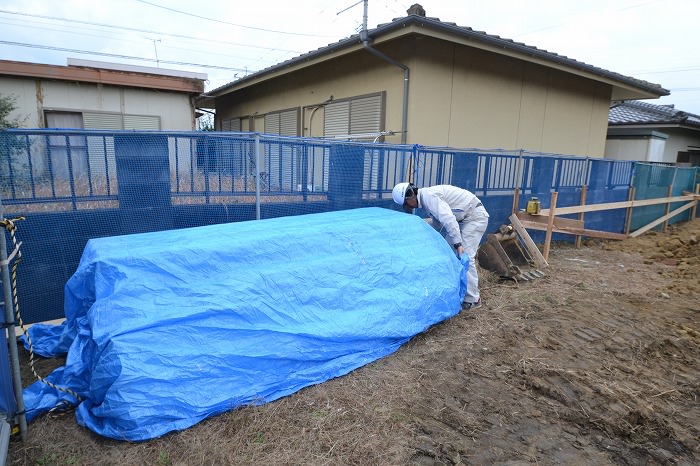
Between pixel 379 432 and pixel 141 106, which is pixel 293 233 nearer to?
pixel 379 432

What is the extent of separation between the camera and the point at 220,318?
2.91m

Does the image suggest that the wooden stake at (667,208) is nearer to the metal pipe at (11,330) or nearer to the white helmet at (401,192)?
the white helmet at (401,192)

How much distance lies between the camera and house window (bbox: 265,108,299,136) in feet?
37.7

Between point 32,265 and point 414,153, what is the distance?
4.78 metres

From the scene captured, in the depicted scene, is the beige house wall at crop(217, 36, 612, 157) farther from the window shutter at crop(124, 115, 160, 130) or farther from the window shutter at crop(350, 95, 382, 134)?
the window shutter at crop(124, 115, 160, 130)

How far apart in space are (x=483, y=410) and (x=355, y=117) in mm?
7369

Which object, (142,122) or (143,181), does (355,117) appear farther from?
(142,122)

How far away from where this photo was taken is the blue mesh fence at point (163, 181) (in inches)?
154

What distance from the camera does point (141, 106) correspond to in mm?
11695

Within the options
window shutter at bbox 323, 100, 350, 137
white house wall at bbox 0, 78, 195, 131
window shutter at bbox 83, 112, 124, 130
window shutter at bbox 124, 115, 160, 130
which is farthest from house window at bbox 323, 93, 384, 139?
window shutter at bbox 83, 112, 124, 130

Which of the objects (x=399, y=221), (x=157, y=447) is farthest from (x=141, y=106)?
(x=157, y=447)

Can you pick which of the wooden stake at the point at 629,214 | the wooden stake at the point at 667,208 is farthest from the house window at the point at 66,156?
the wooden stake at the point at 667,208

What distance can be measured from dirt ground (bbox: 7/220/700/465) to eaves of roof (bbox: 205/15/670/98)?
490 cm

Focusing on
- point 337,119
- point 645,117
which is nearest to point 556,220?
point 337,119
